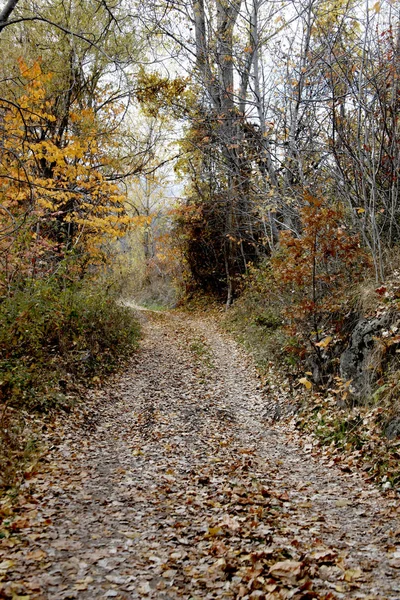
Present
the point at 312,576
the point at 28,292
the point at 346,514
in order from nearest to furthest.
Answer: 1. the point at 312,576
2. the point at 346,514
3. the point at 28,292

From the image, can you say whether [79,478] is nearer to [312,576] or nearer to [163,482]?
[163,482]

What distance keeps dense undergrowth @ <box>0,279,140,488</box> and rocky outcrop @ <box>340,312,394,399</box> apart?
443 centimetres

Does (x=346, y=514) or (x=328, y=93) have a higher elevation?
(x=328, y=93)

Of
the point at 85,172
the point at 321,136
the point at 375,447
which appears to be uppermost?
the point at 321,136

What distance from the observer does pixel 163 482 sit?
5035 mm

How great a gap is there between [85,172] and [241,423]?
6217 mm

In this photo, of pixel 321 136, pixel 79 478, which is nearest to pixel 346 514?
pixel 79 478

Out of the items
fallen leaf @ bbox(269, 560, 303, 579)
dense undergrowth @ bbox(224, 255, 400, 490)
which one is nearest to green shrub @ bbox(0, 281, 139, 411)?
dense undergrowth @ bbox(224, 255, 400, 490)

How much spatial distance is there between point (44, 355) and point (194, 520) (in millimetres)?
4738

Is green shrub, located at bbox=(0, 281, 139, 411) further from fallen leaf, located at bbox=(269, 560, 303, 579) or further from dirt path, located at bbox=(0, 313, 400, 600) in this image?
fallen leaf, located at bbox=(269, 560, 303, 579)

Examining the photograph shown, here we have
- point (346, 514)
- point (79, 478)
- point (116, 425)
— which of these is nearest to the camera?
point (346, 514)

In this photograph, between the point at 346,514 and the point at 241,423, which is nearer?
the point at 346,514

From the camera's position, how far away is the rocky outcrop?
601 centimetres

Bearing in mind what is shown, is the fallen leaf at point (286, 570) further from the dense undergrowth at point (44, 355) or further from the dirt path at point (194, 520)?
the dense undergrowth at point (44, 355)
